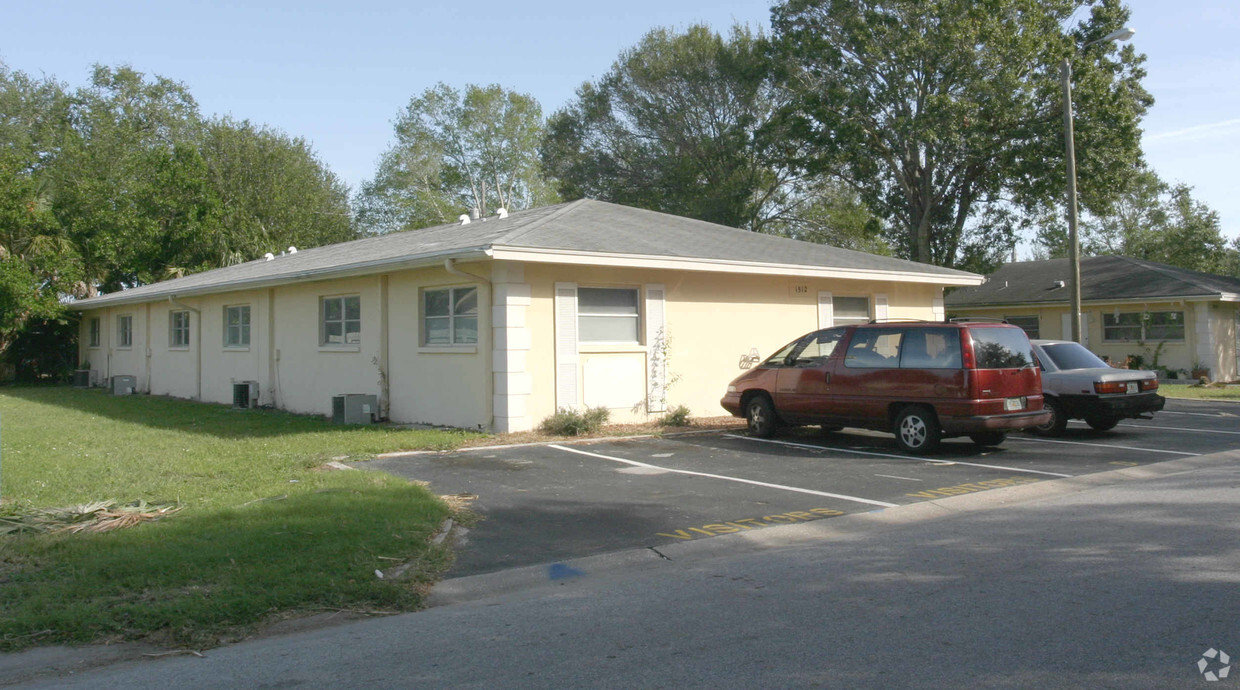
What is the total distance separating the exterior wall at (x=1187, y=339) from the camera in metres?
27.7

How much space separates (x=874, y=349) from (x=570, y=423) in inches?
185

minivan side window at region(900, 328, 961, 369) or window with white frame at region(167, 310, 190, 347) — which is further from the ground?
window with white frame at region(167, 310, 190, 347)

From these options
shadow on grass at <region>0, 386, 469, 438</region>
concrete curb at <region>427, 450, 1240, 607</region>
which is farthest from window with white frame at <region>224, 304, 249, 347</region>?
concrete curb at <region>427, 450, 1240, 607</region>

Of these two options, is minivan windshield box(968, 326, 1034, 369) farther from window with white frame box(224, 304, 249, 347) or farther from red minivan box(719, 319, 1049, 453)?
window with white frame box(224, 304, 249, 347)

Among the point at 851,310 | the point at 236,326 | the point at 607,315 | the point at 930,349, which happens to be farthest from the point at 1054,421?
the point at 236,326

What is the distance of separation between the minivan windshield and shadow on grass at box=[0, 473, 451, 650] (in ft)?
24.3

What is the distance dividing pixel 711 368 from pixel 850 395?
4.32 metres

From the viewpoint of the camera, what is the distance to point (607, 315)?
15.5 m

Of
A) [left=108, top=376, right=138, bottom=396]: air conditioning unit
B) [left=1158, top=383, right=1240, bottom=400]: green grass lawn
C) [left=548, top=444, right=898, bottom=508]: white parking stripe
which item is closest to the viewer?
[left=548, top=444, right=898, bottom=508]: white parking stripe

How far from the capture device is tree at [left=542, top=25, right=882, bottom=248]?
125 ft

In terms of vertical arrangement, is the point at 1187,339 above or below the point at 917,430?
above

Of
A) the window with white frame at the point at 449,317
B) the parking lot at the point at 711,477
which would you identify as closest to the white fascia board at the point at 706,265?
the window with white frame at the point at 449,317

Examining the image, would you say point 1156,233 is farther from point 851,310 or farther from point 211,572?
point 211,572

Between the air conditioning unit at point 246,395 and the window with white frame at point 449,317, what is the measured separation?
665 centimetres
